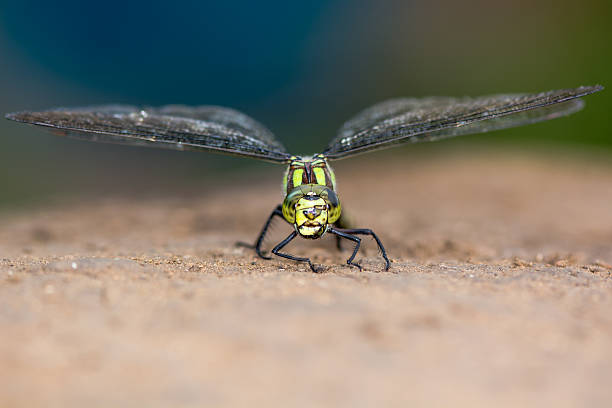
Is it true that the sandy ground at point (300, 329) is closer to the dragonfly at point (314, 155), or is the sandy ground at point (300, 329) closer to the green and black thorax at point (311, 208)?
the green and black thorax at point (311, 208)

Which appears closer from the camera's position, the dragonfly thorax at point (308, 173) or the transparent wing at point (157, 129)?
the transparent wing at point (157, 129)

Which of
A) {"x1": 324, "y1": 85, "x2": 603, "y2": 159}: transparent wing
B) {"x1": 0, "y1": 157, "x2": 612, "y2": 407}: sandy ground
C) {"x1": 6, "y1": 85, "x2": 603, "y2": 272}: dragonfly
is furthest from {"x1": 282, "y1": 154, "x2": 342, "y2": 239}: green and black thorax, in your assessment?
{"x1": 324, "y1": 85, "x2": 603, "y2": 159}: transparent wing

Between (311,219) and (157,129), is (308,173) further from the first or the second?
(157,129)

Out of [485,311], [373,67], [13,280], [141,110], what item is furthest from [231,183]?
[373,67]

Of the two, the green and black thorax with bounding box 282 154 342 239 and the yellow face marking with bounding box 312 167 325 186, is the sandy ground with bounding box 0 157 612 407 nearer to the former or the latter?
the green and black thorax with bounding box 282 154 342 239

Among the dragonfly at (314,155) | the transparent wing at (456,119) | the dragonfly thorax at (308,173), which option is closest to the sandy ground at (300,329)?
the dragonfly at (314,155)

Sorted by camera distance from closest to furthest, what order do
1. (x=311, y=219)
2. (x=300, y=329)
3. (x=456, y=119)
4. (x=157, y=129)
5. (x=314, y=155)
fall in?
(x=300, y=329) < (x=311, y=219) < (x=456, y=119) < (x=157, y=129) < (x=314, y=155)

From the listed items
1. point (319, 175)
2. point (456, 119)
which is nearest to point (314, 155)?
point (319, 175)

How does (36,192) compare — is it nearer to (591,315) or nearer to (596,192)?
(596,192)
